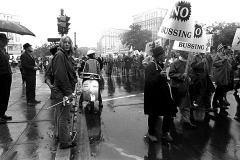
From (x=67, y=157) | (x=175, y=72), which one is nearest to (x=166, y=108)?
(x=175, y=72)

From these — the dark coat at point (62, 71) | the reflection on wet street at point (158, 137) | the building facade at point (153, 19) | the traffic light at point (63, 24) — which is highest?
the building facade at point (153, 19)

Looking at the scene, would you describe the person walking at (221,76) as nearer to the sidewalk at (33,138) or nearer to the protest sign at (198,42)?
the protest sign at (198,42)

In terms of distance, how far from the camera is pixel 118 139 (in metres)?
4.75

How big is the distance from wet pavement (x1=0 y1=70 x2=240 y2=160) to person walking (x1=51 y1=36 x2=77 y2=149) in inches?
14.1

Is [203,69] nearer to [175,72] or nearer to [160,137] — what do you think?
[175,72]

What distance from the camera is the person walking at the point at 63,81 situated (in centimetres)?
378

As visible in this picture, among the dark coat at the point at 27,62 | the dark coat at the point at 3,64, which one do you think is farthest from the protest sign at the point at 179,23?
the dark coat at the point at 27,62

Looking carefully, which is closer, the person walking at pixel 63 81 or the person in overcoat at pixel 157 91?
the person walking at pixel 63 81

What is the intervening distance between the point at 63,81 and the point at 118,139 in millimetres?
1804

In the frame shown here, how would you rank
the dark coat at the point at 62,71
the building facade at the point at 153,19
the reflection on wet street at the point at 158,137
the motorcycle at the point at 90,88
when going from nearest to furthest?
the dark coat at the point at 62,71 < the reflection on wet street at the point at 158,137 < the motorcycle at the point at 90,88 < the building facade at the point at 153,19

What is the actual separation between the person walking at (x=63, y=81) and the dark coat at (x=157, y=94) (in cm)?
150

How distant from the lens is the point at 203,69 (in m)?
6.68

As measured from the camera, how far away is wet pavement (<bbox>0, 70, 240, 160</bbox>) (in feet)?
13.1

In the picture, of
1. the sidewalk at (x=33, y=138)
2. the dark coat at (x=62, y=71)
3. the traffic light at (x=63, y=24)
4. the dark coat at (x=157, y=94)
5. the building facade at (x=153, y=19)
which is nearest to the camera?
the dark coat at (x=62, y=71)
